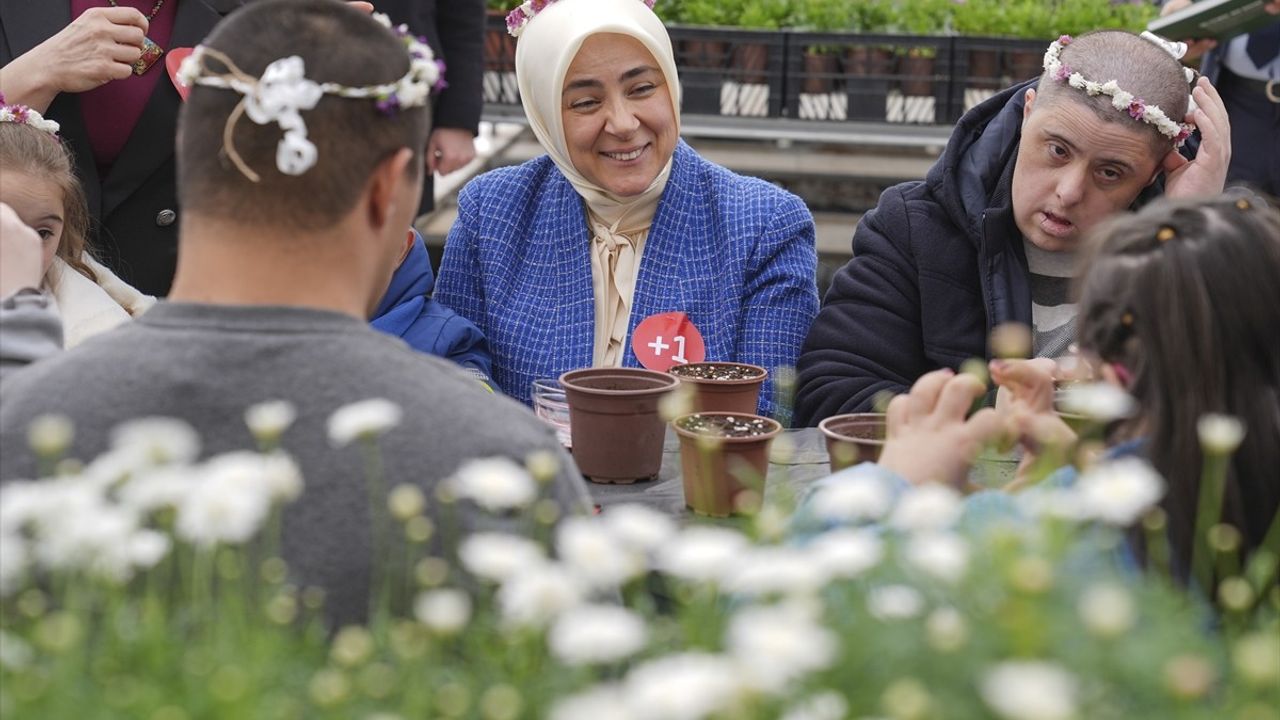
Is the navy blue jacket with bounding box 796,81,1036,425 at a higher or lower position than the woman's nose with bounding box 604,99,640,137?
lower

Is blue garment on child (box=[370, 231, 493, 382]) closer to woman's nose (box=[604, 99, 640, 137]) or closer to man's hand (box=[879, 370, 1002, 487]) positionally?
woman's nose (box=[604, 99, 640, 137])

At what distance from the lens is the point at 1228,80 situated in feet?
15.3

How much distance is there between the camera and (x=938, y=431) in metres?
1.56

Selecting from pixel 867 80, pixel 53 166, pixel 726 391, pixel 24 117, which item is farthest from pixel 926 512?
pixel 867 80

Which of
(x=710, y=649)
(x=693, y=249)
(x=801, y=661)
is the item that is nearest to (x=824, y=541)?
(x=710, y=649)

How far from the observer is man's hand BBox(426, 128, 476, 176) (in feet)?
12.2

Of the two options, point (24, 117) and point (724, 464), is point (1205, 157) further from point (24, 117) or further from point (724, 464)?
point (24, 117)

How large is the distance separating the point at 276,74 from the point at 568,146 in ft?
5.15

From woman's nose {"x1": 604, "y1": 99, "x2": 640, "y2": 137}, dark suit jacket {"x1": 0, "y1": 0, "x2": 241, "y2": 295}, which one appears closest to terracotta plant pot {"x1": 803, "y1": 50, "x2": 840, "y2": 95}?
woman's nose {"x1": 604, "y1": 99, "x2": 640, "y2": 137}

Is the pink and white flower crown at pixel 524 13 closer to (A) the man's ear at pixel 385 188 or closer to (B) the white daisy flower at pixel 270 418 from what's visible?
(A) the man's ear at pixel 385 188

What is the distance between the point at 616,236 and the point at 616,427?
104cm

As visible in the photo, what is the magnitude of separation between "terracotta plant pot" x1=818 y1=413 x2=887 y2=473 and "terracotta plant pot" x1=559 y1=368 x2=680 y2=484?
0.30 meters

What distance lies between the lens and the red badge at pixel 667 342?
2809mm

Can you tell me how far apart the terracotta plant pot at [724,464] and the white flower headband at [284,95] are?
59cm
